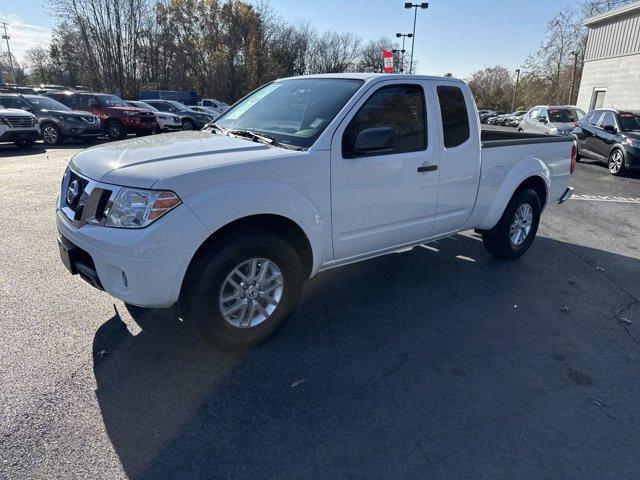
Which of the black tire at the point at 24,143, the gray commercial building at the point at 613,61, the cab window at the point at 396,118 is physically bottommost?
the black tire at the point at 24,143

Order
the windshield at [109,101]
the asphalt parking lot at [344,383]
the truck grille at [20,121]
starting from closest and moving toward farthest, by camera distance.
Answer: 1. the asphalt parking lot at [344,383]
2. the truck grille at [20,121]
3. the windshield at [109,101]

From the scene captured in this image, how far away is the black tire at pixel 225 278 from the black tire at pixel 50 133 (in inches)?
603

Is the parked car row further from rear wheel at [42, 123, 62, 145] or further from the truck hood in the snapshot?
the truck hood

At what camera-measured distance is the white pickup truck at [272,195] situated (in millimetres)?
2742

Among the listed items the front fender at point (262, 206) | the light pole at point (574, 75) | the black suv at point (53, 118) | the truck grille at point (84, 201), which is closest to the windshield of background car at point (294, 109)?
the front fender at point (262, 206)

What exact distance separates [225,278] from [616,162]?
13.3 m

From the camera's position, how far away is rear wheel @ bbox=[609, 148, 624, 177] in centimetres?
1234

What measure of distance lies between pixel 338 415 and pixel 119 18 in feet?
141

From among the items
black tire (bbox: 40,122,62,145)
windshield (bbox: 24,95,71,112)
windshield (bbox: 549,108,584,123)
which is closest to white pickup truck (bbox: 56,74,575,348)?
windshield (bbox: 549,108,584,123)

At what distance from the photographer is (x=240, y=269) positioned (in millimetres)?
3125

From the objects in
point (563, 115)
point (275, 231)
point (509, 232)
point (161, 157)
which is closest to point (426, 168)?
point (275, 231)

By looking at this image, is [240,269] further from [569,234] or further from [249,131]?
[569,234]

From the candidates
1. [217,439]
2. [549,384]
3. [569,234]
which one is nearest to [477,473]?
[549,384]

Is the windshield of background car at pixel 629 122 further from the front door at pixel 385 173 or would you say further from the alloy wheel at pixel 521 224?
the front door at pixel 385 173
